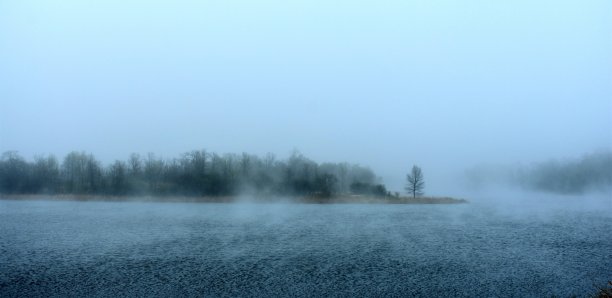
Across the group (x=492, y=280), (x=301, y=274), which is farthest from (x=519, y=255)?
(x=301, y=274)

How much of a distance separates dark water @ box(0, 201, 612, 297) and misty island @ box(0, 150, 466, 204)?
42.7 m

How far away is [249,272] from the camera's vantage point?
17344mm

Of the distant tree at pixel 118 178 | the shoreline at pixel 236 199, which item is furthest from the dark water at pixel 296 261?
the distant tree at pixel 118 178

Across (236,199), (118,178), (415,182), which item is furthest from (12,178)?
(415,182)

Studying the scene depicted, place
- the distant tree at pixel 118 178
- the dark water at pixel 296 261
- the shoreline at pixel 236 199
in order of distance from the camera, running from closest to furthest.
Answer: the dark water at pixel 296 261, the shoreline at pixel 236 199, the distant tree at pixel 118 178

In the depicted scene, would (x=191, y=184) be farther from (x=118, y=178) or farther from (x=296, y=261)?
(x=296, y=261)

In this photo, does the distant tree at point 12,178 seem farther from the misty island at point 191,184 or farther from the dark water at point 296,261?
the dark water at point 296,261

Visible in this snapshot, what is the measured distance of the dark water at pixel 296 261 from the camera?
596 inches

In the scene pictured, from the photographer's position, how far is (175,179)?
8006 centimetres

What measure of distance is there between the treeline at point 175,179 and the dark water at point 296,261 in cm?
4488

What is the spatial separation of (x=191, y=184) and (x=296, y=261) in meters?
61.1

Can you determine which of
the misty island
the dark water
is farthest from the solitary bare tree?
the dark water

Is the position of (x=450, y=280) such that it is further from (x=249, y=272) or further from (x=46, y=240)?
(x=46, y=240)

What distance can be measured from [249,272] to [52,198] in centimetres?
6764
